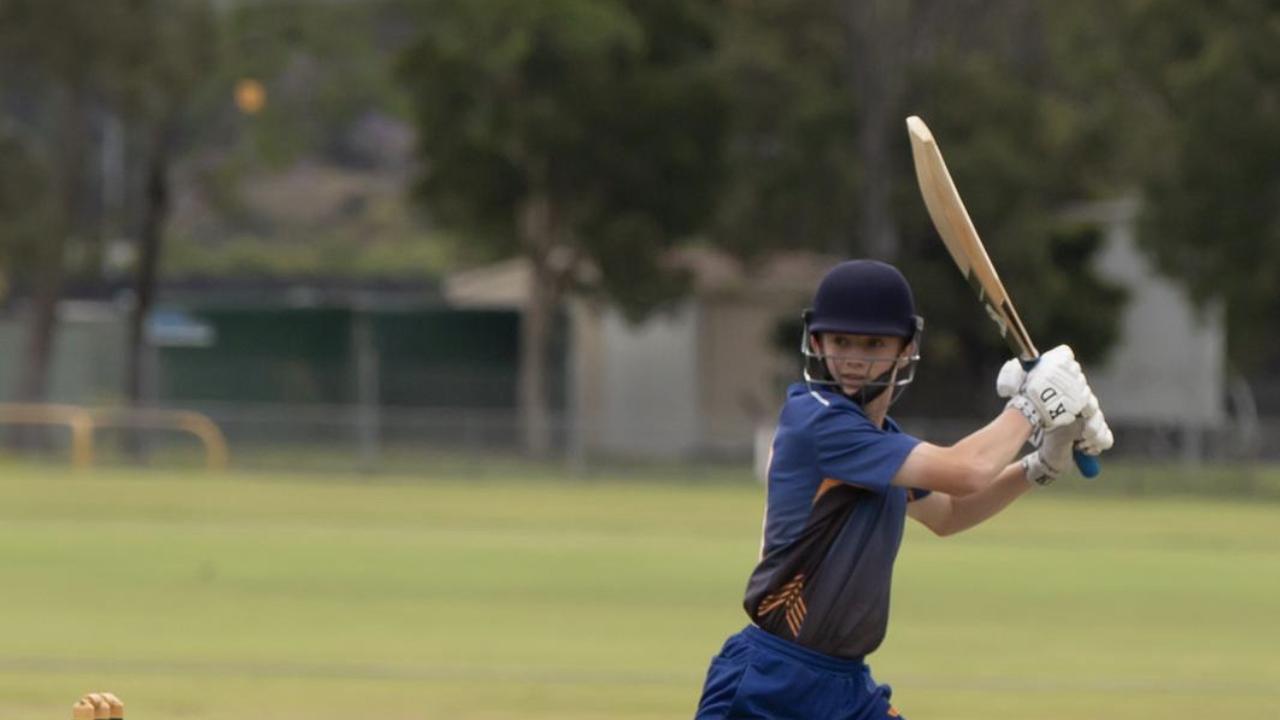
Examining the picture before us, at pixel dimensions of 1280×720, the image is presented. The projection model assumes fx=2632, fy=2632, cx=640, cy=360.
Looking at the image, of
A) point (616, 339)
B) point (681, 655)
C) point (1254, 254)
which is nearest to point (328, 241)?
point (616, 339)

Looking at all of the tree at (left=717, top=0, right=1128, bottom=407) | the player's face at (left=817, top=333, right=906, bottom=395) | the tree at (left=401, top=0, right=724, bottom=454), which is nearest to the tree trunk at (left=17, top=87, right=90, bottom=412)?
the tree at (left=401, top=0, right=724, bottom=454)

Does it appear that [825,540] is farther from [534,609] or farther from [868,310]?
[534,609]

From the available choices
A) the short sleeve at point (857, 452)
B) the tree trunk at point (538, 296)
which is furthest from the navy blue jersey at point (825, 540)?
the tree trunk at point (538, 296)

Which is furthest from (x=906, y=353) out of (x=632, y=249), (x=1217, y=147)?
(x=632, y=249)

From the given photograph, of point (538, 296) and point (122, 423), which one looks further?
point (538, 296)

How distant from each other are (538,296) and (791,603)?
129ft

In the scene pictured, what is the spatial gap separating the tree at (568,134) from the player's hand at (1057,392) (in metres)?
37.3

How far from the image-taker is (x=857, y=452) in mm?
6047

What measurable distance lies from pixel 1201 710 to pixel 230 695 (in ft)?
15.5

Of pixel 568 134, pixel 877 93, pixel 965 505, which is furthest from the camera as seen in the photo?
pixel 877 93

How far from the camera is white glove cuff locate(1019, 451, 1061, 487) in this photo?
21.1 ft

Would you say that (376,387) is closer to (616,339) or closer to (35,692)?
(616,339)

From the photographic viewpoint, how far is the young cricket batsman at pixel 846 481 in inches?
239

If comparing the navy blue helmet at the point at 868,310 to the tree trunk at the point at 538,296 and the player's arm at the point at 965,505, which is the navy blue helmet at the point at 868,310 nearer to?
the player's arm at the point at 965,505
